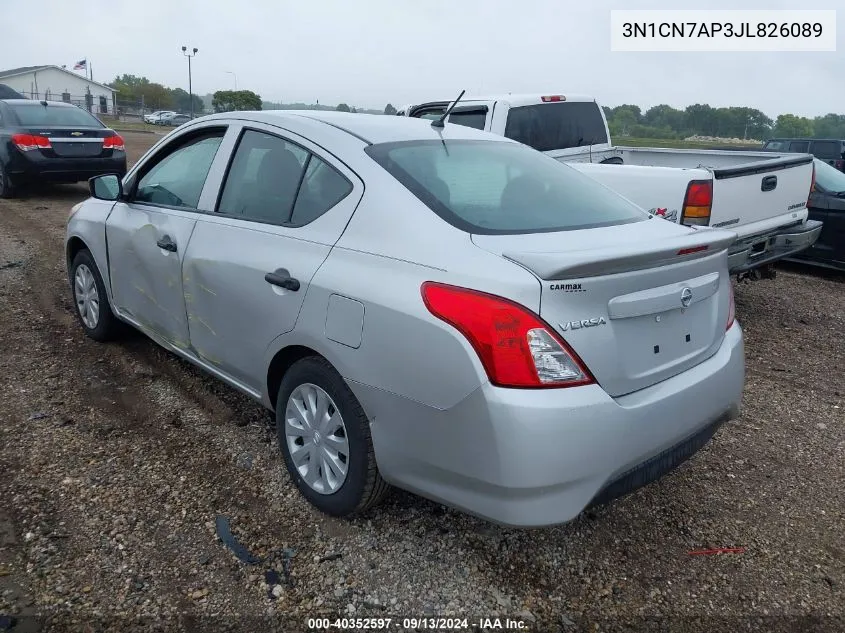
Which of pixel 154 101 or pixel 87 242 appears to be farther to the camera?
pixel 154 101

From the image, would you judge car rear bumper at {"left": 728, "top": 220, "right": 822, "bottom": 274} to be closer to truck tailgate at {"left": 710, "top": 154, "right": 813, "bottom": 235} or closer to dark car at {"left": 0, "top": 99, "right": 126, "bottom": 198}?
truck tailgate at {"left": 710, "top": 154, "right": 813, "bottom": 235}

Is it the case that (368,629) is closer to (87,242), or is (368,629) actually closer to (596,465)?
(596,465)

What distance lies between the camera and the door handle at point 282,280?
2.73 meters

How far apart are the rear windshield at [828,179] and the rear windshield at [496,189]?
5668 millimetres

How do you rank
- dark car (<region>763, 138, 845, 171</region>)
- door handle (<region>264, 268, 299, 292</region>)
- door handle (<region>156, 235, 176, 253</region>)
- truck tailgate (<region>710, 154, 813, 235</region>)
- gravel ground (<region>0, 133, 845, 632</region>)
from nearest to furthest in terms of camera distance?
gravel ground (<region>0, 133, 845, 632</region>), door handle (<region>264, 268, 299, 292</region>), door handle (<region>156, 235, 176, 253</region>), truck tailgate (<region>710, 154, 813, 235</region>), dark car (<region>763, 138, 845, 171</region>)

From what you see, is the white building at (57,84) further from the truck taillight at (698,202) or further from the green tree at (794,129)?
the truck taillight at (698,202)

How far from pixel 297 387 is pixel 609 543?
1.46 m

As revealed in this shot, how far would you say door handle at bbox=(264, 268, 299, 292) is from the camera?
2729 millimetres

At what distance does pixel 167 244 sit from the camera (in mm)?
3555

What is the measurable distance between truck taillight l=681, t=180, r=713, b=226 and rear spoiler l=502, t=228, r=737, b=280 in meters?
2.50

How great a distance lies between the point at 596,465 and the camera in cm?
219

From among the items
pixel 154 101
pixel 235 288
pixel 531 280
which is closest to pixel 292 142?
pixel 235 288

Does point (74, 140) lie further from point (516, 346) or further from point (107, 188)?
point (516, 346)

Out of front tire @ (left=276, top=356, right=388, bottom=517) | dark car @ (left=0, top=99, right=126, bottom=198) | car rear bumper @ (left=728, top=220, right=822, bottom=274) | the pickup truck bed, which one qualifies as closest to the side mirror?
front tire @ (left=276, top=356, right=388, bottom=517)
